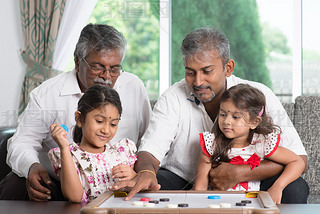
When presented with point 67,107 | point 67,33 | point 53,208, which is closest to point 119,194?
point 53,208

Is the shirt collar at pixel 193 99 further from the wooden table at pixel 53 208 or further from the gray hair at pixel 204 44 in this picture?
the wooden table at pixel 53 208

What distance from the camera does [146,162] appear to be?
3.74 feet

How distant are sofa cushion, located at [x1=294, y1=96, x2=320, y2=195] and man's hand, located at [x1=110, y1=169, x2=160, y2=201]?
0.75m

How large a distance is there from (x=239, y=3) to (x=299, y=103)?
0.71 m

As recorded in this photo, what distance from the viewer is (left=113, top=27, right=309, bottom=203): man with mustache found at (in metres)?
1.18

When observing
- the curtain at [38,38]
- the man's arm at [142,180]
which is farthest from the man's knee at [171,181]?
the curtain at [38,38]

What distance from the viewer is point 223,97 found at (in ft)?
3.99

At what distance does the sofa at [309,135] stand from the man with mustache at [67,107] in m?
0.19

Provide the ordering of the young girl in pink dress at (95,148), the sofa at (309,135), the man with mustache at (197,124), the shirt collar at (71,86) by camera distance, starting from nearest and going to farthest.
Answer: the young girl in pink dress at (95,148) → the man with mustache at (197,124) → the shirt collar at (71,86) → the sofa at (309,135)

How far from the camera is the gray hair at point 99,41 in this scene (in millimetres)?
1288

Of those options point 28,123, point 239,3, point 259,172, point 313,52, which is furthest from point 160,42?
point 313,52

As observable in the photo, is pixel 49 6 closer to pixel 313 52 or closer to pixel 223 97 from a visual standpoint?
pixel 223 97

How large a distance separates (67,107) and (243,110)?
546mm

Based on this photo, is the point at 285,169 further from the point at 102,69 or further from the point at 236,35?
the point at 236,35
